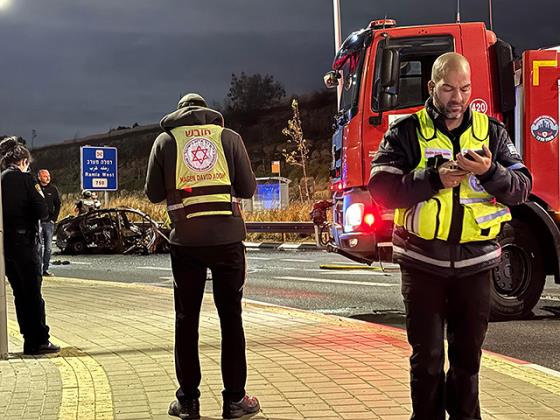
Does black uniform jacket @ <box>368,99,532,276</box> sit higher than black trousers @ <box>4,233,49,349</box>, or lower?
higher

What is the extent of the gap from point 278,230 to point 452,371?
61.4 feet

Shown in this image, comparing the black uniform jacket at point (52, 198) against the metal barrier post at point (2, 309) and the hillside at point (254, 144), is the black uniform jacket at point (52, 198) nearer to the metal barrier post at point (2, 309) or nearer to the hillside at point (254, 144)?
the metal barrier post at point (2, 309)

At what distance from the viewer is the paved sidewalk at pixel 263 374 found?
4824mm

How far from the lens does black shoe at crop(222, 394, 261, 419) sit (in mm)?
4637

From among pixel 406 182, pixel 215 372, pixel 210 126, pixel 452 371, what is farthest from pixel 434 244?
pixel 215 372

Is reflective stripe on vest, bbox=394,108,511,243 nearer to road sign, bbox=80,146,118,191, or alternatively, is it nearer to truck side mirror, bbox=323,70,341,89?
truck side mirror, bbox=323,70,341,89

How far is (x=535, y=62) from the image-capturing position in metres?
8.12

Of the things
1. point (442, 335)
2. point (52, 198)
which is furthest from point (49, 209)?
point (442, 335)

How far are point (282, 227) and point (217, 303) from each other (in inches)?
696

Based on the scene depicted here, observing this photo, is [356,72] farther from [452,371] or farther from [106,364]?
[452,371]

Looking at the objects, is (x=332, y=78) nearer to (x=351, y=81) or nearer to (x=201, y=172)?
(x=351, y=81)

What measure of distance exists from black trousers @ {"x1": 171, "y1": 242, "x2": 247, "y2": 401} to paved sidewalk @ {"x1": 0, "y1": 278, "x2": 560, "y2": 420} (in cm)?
23

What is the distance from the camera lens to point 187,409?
183 inches

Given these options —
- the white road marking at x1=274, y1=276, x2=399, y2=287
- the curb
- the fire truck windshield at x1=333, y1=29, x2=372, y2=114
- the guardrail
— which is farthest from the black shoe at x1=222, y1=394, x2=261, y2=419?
the guardrail
